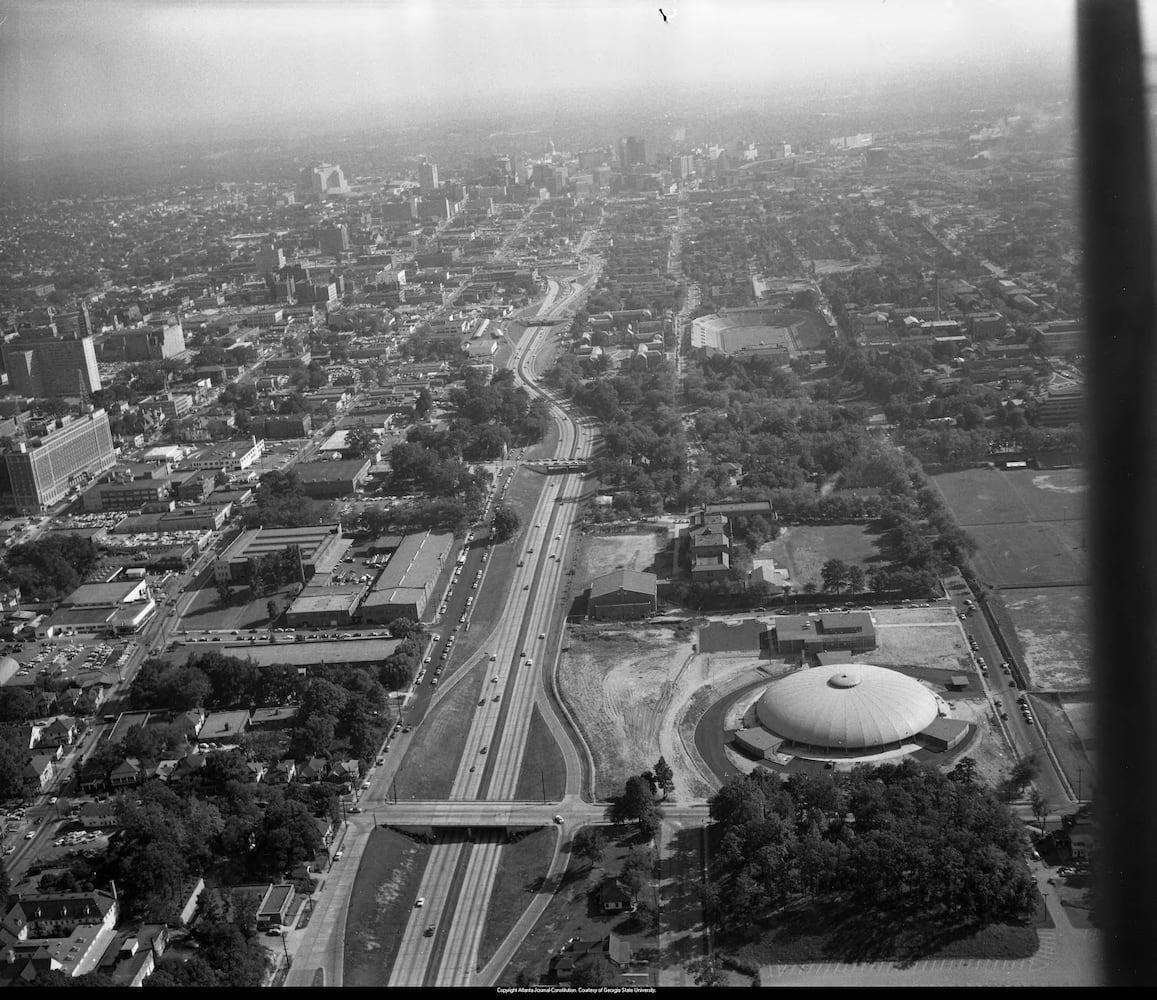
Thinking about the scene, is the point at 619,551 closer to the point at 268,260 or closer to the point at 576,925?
the point at 576,925

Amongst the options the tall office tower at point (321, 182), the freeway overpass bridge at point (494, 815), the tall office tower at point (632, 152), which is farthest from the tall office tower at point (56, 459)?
the tall office tower at point (321, 182)

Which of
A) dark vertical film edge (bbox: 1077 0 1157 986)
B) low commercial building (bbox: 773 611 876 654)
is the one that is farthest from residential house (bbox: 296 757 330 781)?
dark vertical film edge (bbox: 1077 0 1157 986)

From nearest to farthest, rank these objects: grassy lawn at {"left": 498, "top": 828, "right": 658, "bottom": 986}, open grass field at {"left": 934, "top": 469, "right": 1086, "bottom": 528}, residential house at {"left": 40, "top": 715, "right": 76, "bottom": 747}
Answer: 1. grassy lawn at {"left": 498, "top": 828, "right": 658, "bottom": 986}
2. residential house at {"left": 40, "top": 715, "right": 76, "bottom": 747}
3. open grass field at {"left": 934, "top": 469, "right": 1086, "bottom": 528}

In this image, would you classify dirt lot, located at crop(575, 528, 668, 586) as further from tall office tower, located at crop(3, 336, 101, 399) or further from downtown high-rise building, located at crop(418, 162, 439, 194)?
downtown high-rise building, located at crop(418, 162, 439, 194)

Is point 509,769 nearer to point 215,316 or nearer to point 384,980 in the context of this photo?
point 384,980

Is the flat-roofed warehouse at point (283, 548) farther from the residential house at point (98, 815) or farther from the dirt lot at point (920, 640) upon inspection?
the dirt lot at point (920, 640)

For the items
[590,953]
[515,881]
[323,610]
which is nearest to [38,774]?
[323,610]

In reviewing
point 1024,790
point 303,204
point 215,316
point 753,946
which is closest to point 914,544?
point 1024,790
